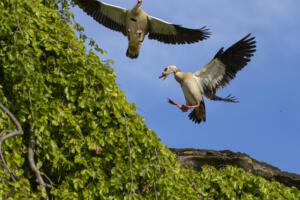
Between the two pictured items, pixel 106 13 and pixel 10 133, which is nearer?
pixel 10 133

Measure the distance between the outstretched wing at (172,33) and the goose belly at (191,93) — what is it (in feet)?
3.45

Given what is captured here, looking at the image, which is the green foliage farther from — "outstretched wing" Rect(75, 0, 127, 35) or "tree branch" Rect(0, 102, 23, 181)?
"outstretched wing" Rect(75, 0, 127, 35)

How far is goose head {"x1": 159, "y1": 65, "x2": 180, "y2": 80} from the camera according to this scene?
1009cm

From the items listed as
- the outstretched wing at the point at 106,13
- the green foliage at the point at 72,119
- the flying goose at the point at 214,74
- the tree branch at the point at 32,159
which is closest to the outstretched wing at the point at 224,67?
the flying goose at the point at 214,74

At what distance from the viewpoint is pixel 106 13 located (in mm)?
11141

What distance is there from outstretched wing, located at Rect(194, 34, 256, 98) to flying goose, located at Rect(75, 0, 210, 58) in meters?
0.84

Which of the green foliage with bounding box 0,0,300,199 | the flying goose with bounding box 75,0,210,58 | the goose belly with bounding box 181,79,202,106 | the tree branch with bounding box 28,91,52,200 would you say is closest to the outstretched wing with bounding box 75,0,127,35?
the flying goose with bounding box 75,0,210,58

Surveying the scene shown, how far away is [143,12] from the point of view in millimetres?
10992

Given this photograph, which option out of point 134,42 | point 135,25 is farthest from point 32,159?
point 135,25

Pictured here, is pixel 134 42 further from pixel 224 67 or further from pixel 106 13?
pixel 224 67

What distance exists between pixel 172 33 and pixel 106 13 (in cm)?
96

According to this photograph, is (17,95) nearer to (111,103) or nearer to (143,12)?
(111,103)

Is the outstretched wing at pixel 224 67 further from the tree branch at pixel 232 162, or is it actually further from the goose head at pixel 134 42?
the tree branch at pixel 232 162

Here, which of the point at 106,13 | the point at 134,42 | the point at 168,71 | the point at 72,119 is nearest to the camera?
the point at 72,119
